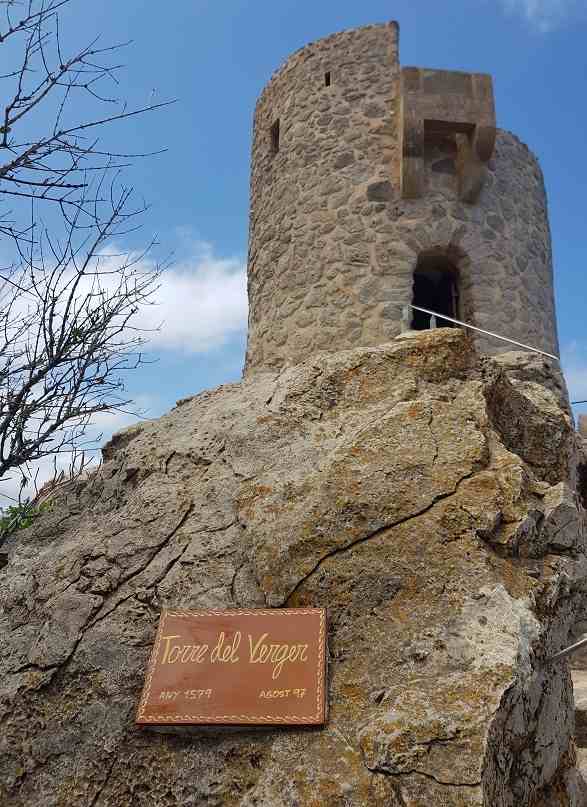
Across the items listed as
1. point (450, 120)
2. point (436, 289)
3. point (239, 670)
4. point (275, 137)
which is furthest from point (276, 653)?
point (275, 137)

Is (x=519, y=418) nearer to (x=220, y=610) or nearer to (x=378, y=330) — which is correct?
(x=220, y=610)

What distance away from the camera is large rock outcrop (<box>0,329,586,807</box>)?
6.90 feet

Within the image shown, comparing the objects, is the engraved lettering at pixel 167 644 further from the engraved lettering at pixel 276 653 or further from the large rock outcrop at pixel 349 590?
the engraved lettering at pixel 276 653

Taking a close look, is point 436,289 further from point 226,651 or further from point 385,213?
point 226,651

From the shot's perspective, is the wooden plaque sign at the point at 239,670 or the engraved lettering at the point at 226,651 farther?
the engraved lettering at the point at 226,651

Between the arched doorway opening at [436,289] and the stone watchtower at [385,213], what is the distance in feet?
0.14

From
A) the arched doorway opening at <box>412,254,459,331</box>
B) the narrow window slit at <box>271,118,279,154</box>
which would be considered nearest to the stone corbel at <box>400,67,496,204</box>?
the arched doorway opening at <box>412,254,459,331</box>

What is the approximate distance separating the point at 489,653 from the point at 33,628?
1.84 m

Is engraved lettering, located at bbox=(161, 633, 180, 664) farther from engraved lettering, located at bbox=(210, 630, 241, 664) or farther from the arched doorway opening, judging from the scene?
the arched doorway opening

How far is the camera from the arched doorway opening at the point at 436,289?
25.0 ft

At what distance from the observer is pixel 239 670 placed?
233cm

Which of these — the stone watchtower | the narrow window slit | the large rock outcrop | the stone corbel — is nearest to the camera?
the large rock outcrop

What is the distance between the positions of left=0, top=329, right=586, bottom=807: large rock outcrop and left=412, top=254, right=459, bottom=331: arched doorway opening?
432cm

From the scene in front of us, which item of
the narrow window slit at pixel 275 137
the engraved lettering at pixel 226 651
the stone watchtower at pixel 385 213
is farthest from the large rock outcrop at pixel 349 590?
the narrow window slit at pixel 275 137
